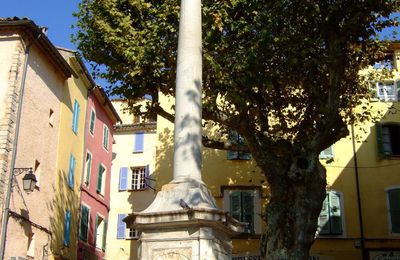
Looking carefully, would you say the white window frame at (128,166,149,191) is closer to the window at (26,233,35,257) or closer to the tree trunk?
the window at (26,233,35,257)

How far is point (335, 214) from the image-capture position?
23500mm

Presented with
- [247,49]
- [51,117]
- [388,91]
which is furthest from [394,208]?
[51,117]

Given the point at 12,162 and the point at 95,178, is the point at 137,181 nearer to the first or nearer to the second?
the point at 95,178

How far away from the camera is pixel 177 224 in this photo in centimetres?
805

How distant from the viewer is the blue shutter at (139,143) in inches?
1454

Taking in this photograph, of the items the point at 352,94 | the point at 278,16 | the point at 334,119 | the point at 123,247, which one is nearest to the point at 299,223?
the point at 334,119

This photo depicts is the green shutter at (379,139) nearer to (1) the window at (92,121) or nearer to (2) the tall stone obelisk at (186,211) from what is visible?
(1) the window at (92,121)

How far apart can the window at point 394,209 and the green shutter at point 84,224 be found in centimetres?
1301

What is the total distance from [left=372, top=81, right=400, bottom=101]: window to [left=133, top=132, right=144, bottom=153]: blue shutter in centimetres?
1626

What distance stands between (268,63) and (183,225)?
8.18 metres

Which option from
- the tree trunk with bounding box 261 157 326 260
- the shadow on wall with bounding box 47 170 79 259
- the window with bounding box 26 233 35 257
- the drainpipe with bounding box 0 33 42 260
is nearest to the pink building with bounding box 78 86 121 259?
the shadow on wall with bounding box 47 170 79 259

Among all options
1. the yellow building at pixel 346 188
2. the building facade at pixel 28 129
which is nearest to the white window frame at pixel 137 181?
the yellow building at pixel 346 188

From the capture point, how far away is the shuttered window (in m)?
23.5

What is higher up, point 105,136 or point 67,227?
point 105,136
